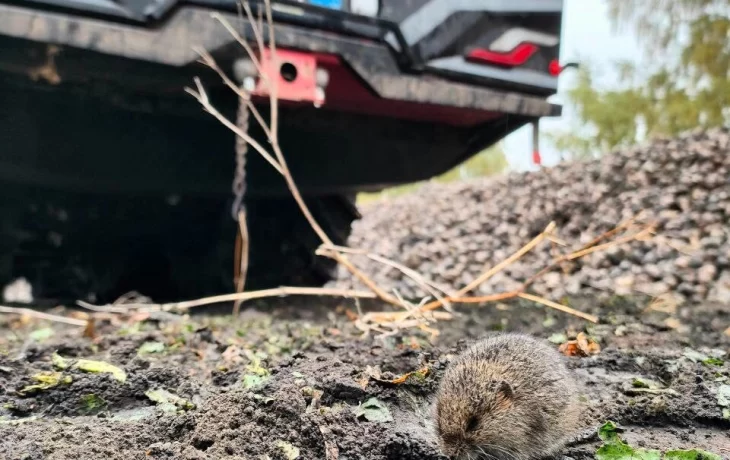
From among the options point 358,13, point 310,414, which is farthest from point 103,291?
point 310,414

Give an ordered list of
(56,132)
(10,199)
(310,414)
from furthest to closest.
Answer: (10,199) → (56,132) → (310,414)

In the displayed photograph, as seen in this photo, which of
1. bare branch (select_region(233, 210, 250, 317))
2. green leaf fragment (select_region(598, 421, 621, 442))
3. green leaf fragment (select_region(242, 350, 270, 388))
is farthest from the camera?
bare branch (select_region(233, 210, 250, 317))

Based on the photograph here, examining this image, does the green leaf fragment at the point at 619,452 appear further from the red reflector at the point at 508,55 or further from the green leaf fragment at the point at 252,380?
the red reflector at the point at 508,55

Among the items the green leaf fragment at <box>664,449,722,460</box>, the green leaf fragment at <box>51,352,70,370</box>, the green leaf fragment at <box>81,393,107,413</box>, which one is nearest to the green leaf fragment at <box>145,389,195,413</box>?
the green leaf fragment at <box>81,393,107,413</box>

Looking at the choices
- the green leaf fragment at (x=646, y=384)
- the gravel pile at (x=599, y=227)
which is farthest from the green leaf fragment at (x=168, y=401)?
the gravel pile at (x=599, y=227)

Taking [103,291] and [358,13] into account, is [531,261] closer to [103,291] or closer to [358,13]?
[358,13]

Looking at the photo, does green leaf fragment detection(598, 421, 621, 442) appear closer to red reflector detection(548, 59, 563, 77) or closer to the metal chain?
the metal chain

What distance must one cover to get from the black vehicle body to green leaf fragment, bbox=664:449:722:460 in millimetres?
2492

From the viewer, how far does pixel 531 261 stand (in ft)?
18.9

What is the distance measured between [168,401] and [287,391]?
1.48ft

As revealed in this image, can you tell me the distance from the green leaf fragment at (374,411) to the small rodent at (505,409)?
169mm

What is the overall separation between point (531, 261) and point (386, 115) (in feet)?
7.56

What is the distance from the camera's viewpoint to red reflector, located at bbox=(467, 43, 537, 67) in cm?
398

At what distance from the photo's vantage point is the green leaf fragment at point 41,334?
10.4ft
